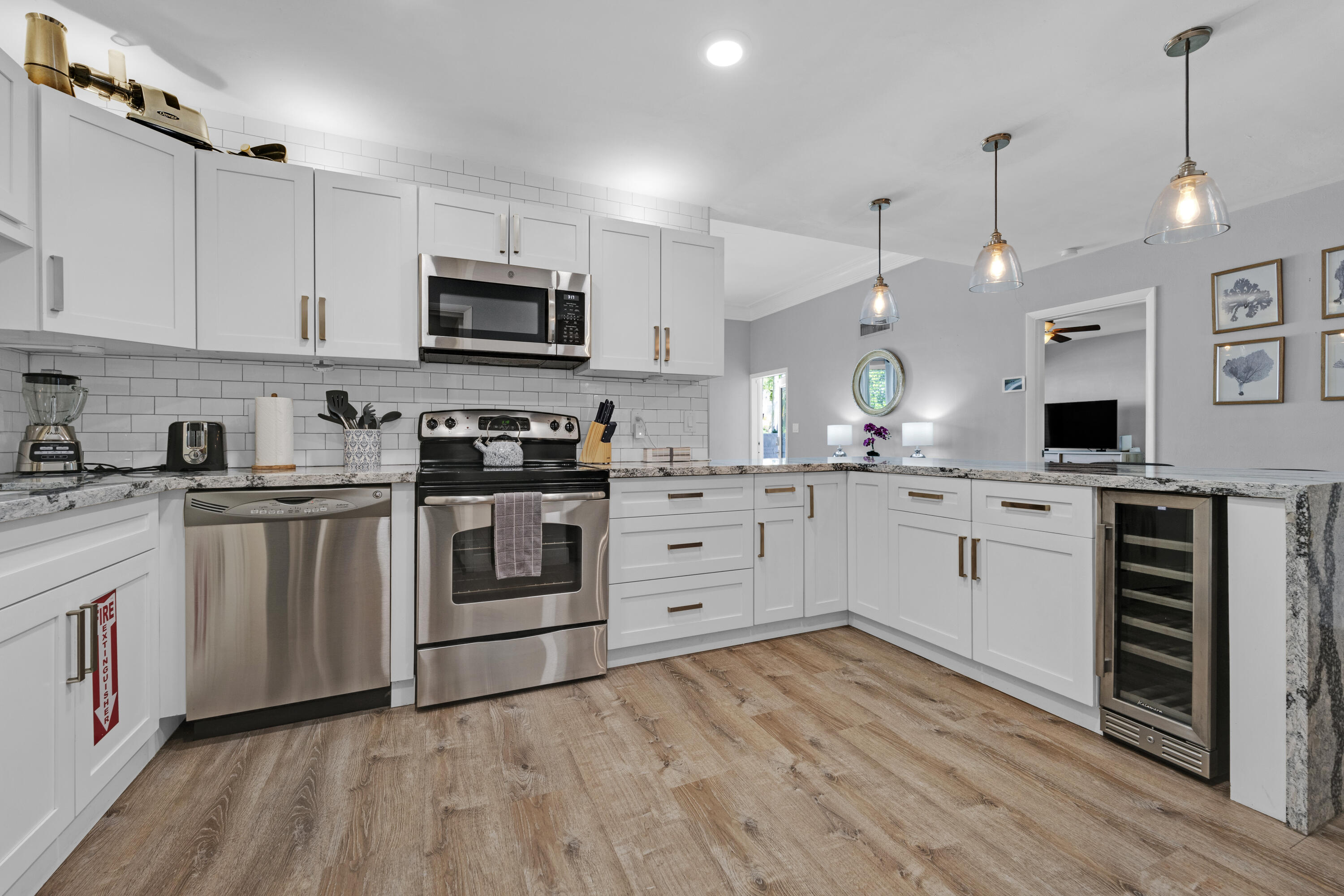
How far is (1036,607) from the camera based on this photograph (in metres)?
2.20

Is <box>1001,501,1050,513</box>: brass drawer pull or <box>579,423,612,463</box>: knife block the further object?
<box>579,423,612,463</box>: knife block

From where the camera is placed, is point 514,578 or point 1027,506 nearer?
point 1027,506

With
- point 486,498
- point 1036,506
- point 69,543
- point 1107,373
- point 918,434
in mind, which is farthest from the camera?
point 1107,373

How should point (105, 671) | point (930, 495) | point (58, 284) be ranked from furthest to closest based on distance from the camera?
point (930, 495), point (58, 284), point (105, 671)

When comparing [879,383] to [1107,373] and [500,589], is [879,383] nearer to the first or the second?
[1107,373]

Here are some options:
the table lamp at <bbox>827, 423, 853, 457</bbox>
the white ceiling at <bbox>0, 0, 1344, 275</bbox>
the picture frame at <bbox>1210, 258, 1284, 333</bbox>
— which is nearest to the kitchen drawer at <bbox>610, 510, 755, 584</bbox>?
the white ceiling at <bbox>0, 0, 1344, 275</bbox>

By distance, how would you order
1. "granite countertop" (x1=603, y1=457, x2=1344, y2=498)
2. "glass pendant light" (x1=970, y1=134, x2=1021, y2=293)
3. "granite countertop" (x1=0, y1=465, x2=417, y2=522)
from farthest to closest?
"glass pendant light" (x1=970, y1=134, x2=1021, y2=293)
"granite countertop" (x1=603, y1=457, x2=1344, y2=498)
"granite countertop" (x1=0, y1=465, x2=417, y2=522)

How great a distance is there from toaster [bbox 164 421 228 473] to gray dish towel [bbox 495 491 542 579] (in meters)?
1.09

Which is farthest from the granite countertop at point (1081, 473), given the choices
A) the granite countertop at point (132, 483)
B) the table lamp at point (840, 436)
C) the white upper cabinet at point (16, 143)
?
the table lamp at point (840, 436)

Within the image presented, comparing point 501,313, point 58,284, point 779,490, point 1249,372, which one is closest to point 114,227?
point 58,284

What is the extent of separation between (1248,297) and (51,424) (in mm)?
6020

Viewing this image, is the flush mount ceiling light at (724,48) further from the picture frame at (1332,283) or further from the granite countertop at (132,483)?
the picture frame at (1332,283)

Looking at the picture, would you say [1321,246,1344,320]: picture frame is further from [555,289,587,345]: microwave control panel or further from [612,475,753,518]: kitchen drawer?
[555,289,587,345]: microwave control panel

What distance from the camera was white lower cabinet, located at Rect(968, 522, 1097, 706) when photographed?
6.70ft
